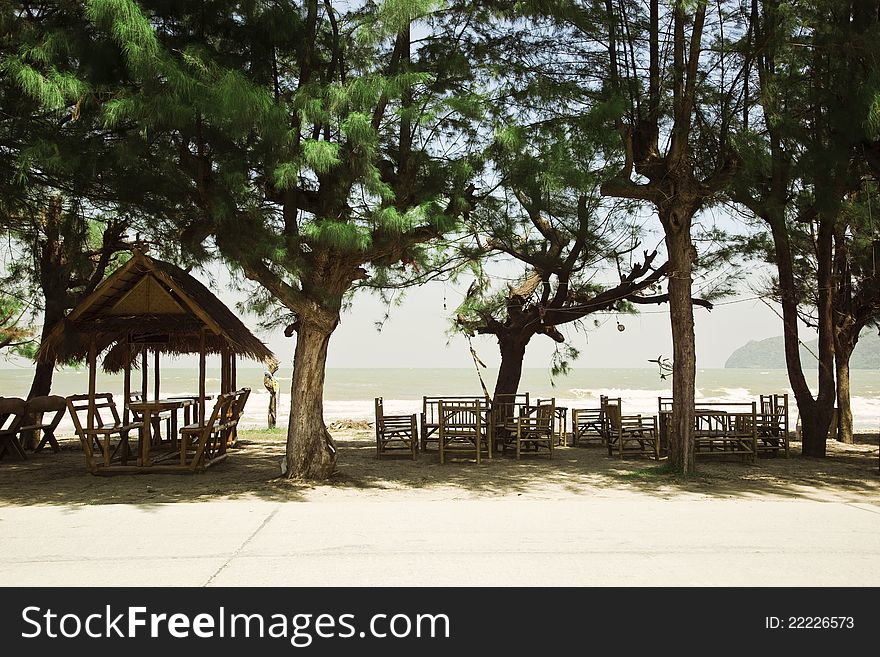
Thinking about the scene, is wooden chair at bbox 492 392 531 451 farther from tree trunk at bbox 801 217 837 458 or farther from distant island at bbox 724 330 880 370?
distant island at bbox 724 330 880 370

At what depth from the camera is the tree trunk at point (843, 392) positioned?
587 inches

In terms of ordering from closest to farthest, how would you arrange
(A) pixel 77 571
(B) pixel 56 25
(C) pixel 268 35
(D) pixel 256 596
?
(D) pixel 256 596 → (A) pixel 77 571 → (B) pixel 56 25 → (C) pixel 268 35

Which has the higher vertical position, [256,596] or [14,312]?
[14,312]

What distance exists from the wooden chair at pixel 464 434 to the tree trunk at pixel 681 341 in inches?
104

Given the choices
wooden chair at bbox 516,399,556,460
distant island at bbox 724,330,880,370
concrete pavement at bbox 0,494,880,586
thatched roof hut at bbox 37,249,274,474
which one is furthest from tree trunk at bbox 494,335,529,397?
distant island at bbox 724,330,880,370

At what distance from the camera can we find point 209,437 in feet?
35.2

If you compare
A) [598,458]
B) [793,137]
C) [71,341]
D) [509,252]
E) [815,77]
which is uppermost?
[815,77]

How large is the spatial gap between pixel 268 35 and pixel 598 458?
302 inches

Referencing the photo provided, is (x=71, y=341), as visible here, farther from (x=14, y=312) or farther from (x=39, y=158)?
(x=14, y=312)

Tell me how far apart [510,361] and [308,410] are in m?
6.18

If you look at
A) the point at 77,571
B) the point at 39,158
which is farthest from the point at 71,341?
the point at 77,571

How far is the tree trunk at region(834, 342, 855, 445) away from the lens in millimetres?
14914

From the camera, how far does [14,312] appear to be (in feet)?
52.9

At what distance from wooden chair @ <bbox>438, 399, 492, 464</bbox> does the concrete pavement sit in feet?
12.6
